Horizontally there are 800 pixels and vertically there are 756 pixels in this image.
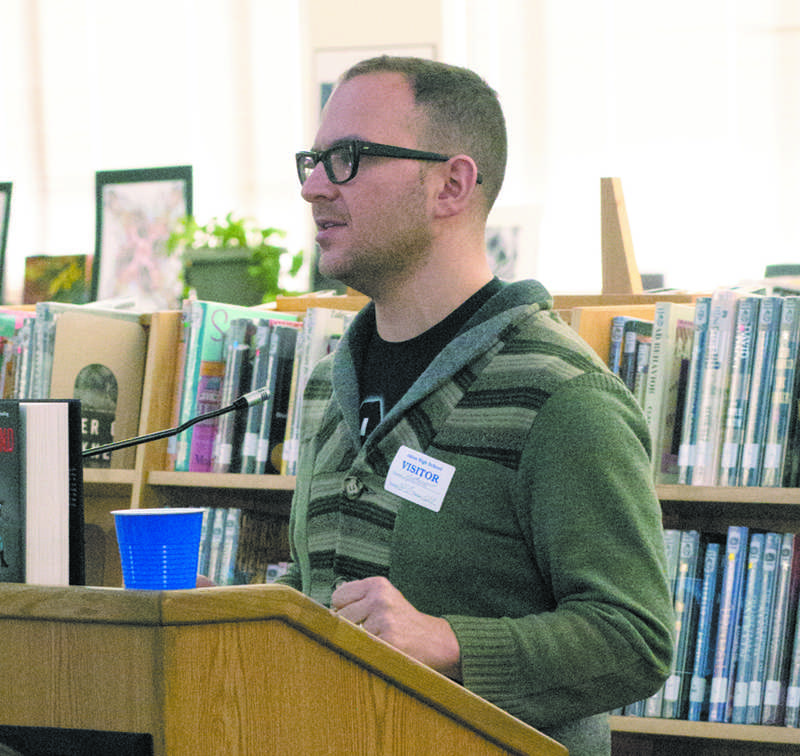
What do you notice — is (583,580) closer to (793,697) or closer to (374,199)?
(374,199)

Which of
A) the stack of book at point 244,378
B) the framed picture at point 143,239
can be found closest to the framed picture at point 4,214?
the framed picture at point 143,239

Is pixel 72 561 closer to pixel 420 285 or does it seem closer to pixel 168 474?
pixel 420 285

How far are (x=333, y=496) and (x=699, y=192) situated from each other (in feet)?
9.27

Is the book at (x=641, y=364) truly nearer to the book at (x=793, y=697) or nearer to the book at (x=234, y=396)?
the book at (x=793, y=697)

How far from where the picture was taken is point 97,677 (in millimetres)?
803

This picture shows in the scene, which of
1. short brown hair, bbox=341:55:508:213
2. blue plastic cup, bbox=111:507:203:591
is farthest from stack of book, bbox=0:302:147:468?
blue plastic cup, bbox=111:507:203:591

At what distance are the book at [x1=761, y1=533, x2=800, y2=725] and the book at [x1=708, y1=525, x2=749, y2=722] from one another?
0.06m

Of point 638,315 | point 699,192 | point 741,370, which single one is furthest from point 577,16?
point 741,370

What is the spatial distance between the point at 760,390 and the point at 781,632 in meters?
0.44

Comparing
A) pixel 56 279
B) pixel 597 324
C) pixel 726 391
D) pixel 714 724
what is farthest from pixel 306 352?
pixel 56 279

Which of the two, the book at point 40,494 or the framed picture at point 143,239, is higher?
the framed picture at point 143,239

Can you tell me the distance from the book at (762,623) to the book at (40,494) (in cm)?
140

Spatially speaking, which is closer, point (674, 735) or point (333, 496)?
point (333, 496)

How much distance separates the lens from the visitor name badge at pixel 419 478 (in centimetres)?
135
